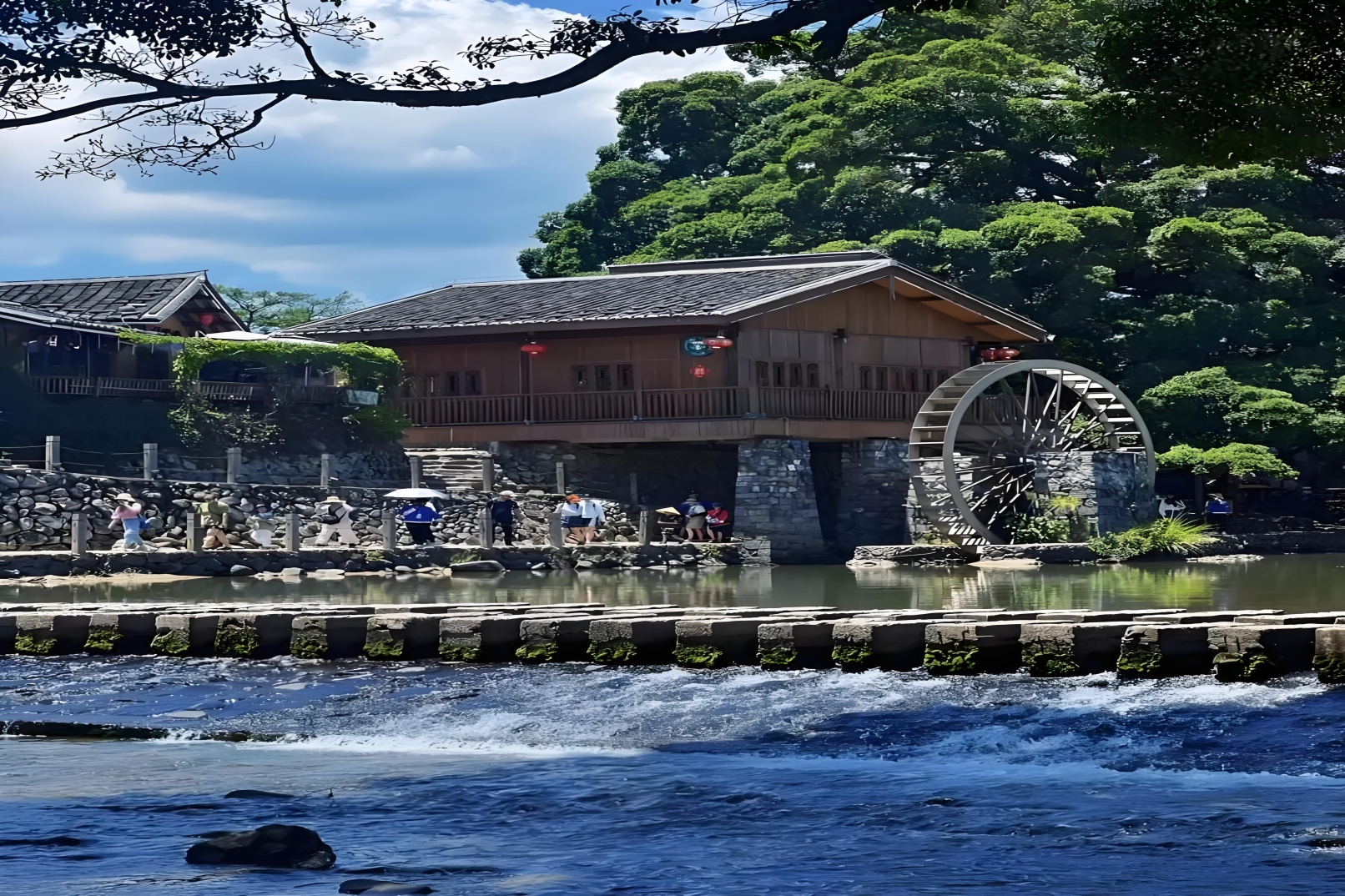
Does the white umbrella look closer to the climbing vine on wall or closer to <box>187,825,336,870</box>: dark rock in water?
the climbing vine on wall

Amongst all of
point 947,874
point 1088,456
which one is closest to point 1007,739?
point 947,874

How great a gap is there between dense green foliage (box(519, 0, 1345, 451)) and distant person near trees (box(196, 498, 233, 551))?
13702mm

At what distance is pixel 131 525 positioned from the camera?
30078 millimetres

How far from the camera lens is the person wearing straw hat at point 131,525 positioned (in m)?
29.9

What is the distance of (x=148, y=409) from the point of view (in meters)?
36.7

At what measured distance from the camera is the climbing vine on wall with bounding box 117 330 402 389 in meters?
37.9

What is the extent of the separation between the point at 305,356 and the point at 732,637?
2319 centimetres

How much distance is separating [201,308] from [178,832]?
37946mm

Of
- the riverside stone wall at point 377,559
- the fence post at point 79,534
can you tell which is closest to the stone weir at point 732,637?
the riverside stone wall at point 377,559

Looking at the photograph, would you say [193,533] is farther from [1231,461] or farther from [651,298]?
[1231,461]

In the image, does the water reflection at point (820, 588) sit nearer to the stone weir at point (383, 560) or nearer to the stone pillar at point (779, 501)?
the stone weir at point (383, 560)

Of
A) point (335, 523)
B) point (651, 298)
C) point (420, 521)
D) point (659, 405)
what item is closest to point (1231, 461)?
point (659, 405)

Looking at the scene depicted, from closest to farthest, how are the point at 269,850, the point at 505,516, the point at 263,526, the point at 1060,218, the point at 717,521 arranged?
the point at 269,850 → the point at 263,526 → the point at 505,516 → the point at 717,521 → the point at 1060,218

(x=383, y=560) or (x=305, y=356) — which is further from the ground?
(x=305, y=356)
